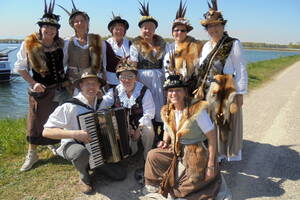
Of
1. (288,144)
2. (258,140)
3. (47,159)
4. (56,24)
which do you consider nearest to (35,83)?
(56,24)

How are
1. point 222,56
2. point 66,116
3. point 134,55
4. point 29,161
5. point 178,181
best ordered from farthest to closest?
point 134,55 < point 29,161 < point 222,56 < point 66,116 < point 178,181

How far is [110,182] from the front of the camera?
12.2 ft

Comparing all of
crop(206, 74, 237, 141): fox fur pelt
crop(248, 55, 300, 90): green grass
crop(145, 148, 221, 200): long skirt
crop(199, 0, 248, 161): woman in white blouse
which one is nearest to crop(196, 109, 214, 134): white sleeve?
crop(145, 148, 221, 200): long skirt

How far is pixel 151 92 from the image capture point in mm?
4473

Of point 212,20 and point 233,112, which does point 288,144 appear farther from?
point 212,20

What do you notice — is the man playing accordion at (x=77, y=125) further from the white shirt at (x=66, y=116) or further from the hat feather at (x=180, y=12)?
the hat feather at (x=180, y=12)

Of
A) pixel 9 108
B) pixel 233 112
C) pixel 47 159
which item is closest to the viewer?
pixel 233 112

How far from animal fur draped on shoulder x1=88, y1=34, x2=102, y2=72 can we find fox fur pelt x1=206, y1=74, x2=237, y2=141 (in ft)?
5.60

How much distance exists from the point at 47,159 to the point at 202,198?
251 cm

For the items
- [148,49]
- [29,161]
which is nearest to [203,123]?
[148,49]

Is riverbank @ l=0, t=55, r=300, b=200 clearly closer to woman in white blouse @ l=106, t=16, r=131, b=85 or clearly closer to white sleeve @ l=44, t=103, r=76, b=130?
white sleeve @ l=44, t=103, r=76, b=130

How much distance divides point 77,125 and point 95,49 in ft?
4.46

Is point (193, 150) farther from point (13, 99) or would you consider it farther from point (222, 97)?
point (13, 99)

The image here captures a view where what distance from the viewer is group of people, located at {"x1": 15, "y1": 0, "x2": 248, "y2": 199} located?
10.5 feet
